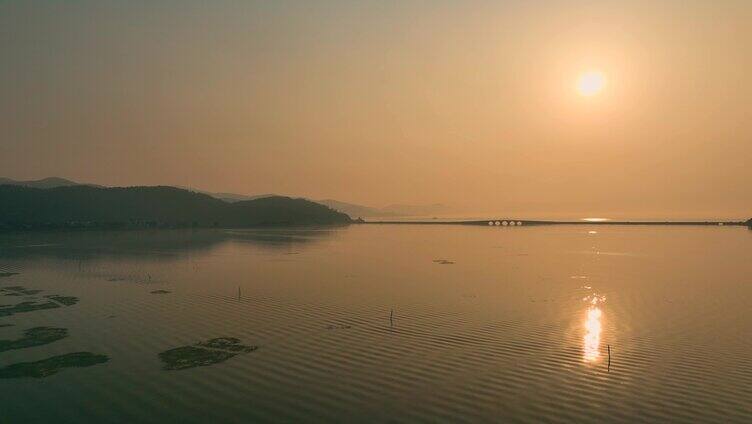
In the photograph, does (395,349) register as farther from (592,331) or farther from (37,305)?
(37,305)

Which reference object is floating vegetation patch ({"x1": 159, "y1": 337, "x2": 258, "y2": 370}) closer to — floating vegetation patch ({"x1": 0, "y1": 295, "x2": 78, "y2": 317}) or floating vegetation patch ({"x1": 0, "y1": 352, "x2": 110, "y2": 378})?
floating vegetation patch ({"x1": 0, "y1": 352, "x2": 110, "y2": 378})

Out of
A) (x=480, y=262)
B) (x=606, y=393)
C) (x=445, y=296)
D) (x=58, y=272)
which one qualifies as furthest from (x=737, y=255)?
(x=58, y=272)

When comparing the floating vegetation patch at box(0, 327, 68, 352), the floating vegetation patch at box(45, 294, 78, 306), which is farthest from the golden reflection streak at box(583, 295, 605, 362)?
the floating vegetation patch at box(45, 294, 78, 306)

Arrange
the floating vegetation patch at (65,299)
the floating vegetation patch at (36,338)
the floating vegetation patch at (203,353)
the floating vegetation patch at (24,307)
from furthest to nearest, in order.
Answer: the floating vegetation patch at (65,299) → the floating vegetation patch at (24,307) → the floating vegetation patch at (36,338) → the floating vegetation patch at (203,353)

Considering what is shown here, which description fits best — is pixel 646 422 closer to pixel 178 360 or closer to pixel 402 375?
pixel 402 375

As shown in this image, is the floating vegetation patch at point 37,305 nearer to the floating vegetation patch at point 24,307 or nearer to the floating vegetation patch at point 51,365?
the floating vegetation patch at point 24,307

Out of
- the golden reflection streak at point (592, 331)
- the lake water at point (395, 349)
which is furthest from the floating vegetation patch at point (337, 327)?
the golden reflection streak at point (592, 331)
